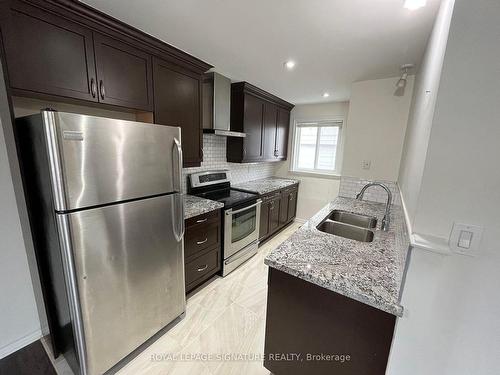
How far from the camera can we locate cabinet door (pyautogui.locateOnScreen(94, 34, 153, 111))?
146cm

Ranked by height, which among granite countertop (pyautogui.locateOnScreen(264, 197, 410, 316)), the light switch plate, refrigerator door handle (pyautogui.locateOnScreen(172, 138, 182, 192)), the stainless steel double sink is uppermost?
refrigerator door handle (pyautogui.locateOnScreen(172, 138, 182, 192))

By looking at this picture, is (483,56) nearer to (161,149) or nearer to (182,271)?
(161,149)

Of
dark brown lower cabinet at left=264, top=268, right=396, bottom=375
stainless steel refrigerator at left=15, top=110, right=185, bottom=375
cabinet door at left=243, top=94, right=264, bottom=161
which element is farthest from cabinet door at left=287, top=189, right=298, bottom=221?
dark brown lower cabinet at left=264, top=268, right=396, bottom=375

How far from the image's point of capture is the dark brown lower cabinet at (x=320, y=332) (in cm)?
95

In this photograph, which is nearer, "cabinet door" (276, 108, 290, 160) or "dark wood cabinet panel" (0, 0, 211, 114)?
"dark wood cabinet panel" (0, 0, 211, 114)

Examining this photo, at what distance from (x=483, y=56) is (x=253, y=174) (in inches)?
131

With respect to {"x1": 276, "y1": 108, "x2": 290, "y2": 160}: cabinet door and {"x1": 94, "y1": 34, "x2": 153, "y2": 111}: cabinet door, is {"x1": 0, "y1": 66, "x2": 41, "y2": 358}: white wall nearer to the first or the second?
{"x1": 94, "y1": 34, "x2": 153, "y2": 111}: cabinet door

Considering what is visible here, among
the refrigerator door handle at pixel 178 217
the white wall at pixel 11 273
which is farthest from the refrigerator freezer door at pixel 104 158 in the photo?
the white wall at pixel 11 273

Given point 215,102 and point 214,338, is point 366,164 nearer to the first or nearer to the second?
point 215,102

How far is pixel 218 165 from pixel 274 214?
1.23m

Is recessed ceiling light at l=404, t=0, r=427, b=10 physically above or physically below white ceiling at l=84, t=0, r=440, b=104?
below

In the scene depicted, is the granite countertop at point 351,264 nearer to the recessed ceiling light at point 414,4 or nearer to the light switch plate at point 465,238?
the light switch plate at point 465,238

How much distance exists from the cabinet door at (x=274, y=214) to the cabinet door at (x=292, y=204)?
45cm

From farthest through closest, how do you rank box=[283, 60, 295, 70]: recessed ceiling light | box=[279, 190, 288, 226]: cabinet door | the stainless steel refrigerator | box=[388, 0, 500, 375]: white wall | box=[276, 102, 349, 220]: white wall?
1. box=[276, 102, 349, 220]: white wall
2. box=[279, 190, 288, 226]: cabinet door
3. box=[283, 60, 295, 70]: recessed ceiling light
4. the stainless steel refrigerator
5. box=[388, 0, 500, 375]: white wall
